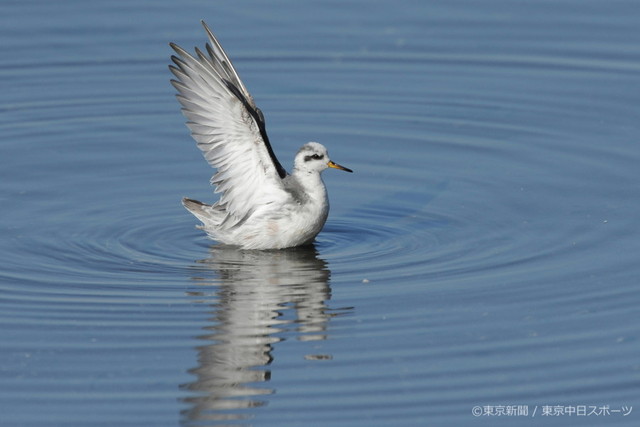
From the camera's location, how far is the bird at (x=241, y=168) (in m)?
14.5

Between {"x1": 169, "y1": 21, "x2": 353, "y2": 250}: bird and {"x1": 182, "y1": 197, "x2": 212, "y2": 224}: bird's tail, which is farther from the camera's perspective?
{"x1": 182, "y1": 197, "x2": 212, "y2": 224}: bird's tail

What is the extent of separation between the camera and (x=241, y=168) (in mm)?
15164

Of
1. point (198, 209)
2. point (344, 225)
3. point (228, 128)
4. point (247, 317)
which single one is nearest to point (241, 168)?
point (228, 128)

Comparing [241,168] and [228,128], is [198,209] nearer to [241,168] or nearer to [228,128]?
[241,168]

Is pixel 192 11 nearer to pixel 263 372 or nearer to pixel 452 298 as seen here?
pixel 452 298

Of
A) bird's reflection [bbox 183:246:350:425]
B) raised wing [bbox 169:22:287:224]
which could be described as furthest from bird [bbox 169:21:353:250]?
bird's reflection [bbox 183:246:350:425]

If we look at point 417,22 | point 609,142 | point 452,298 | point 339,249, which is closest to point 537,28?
point 417,22

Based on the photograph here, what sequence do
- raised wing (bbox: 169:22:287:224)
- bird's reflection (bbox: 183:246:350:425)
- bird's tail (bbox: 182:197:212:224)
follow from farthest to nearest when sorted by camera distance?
bird's tail (bbox: 182:197:212:224), raised wing (bbox: 169:22:287:224), bird's reflection (bbox: 183:246:350:425)

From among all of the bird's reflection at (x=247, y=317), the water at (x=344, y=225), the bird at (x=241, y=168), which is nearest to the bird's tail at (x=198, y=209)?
the bird at (x=241, y=168)

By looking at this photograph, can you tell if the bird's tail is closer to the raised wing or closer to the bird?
the bird

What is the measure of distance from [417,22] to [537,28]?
2020mm

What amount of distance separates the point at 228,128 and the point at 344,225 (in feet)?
7.23

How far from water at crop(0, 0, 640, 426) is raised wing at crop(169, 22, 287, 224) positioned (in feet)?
2.53

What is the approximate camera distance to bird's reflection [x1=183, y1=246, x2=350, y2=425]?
36.7ft
